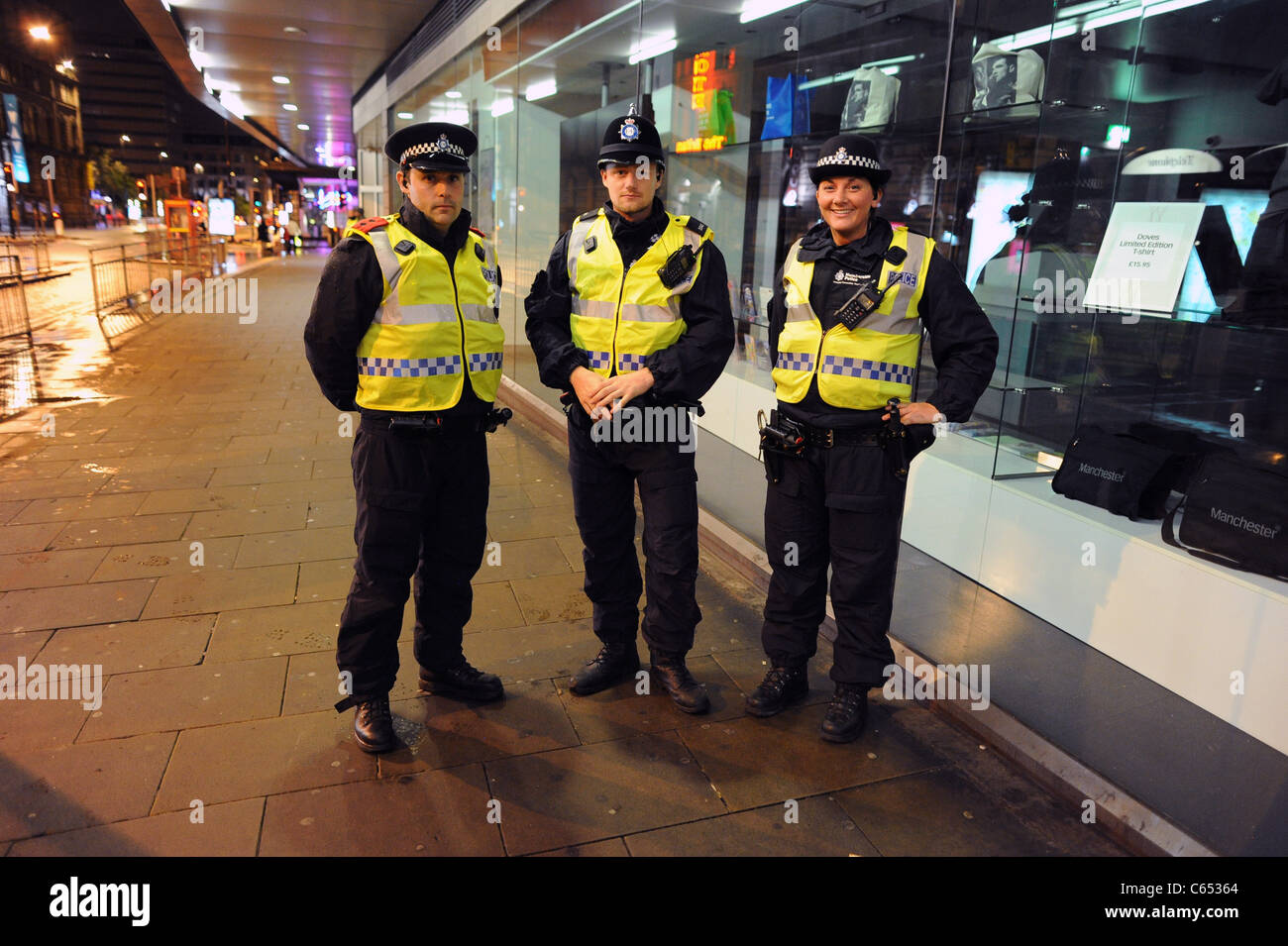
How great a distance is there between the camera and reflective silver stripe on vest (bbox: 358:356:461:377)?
263 centimetres

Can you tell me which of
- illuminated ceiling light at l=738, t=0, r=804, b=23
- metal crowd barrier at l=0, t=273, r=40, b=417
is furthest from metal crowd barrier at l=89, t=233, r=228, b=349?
illuminated ceiling light at l=738, t=0, r=804, b=23

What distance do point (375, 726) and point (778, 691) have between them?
137cm

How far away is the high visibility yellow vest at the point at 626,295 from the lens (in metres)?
2.83

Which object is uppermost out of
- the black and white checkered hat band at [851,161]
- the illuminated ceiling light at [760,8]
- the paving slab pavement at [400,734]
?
the illuminated ceiling light at [760,8]

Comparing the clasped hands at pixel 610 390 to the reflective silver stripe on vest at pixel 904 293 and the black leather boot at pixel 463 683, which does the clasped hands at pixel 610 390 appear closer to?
the reflective silver stripe on vest at pixel 904 293

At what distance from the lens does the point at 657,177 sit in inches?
112

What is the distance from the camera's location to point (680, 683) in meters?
3.00

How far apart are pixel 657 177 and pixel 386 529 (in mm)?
1475

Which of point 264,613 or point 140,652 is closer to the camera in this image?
point 140,652

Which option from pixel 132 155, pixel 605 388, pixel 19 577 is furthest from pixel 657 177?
pixel 132 155

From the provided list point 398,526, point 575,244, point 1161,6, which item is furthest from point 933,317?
point 1161,6

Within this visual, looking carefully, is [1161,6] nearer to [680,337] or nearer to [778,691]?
[680,337]

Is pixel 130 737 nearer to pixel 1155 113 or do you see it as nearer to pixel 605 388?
pixel 605 388

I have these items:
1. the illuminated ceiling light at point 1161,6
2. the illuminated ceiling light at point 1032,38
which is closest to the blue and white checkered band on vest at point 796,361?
the illuminated ceiling light at point 1032,38
